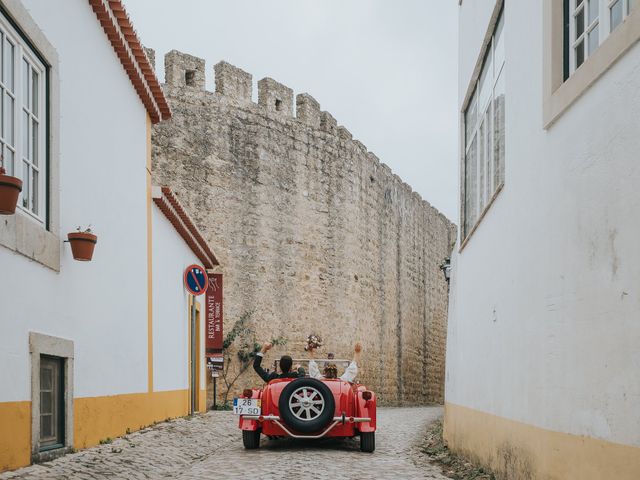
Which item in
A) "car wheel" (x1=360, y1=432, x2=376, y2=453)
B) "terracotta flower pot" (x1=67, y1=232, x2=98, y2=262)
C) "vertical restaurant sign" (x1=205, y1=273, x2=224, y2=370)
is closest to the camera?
"terracotta flower pot" (x1=67, y1=232, x2=98, y2=262)

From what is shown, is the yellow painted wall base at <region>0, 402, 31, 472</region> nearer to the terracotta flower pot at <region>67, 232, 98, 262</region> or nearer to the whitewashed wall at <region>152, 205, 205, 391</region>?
the terracotta flower pot at <region>67, 232, 98, 262</region>

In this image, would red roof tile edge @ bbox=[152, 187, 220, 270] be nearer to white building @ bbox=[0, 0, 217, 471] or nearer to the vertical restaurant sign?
white building @ bbox=[0, 0, 217, 471]

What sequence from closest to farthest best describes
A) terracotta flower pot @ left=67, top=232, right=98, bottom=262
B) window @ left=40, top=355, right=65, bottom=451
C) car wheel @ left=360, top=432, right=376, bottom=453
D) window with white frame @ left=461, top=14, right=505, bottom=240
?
window @ left=40, top=355, right=65, bottom=451
terracotta flower pot @ left=67, top=232, right=98, bottom=262
window with white frame @ left=461, top=14, right=505, bottom=240
car wheel @ left=360, top=432, right=376, bottom=453

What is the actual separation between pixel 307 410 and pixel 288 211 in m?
14.2

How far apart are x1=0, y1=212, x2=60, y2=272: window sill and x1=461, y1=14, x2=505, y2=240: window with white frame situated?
12.7 ft

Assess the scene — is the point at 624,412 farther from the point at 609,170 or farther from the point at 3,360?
the point at 3,360

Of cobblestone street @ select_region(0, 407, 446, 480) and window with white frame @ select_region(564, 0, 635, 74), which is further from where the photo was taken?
cobblestone street @ select_region(0, 407, 446, 480)

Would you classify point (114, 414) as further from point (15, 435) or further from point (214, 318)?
point (214, 318)

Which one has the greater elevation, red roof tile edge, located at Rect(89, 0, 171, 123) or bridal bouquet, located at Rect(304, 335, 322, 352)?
red roof tile edge, located at Rect(89, 0, 171, 123)

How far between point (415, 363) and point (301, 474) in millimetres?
24303

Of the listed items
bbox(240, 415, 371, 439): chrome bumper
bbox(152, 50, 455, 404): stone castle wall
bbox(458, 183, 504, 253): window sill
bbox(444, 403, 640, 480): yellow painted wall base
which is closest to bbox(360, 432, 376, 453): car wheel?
bbox(240, 415, 371, 439): chrome bumper

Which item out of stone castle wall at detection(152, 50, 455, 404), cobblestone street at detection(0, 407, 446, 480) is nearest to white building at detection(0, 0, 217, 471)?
cobblestone street at detection(0, 407, 446, 480)

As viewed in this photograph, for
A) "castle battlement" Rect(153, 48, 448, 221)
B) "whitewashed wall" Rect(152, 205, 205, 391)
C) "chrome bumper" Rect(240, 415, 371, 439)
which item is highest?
"castle battlement" Rect(153, 48, 448, 221)

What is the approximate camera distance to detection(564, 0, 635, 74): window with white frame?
195 inches
